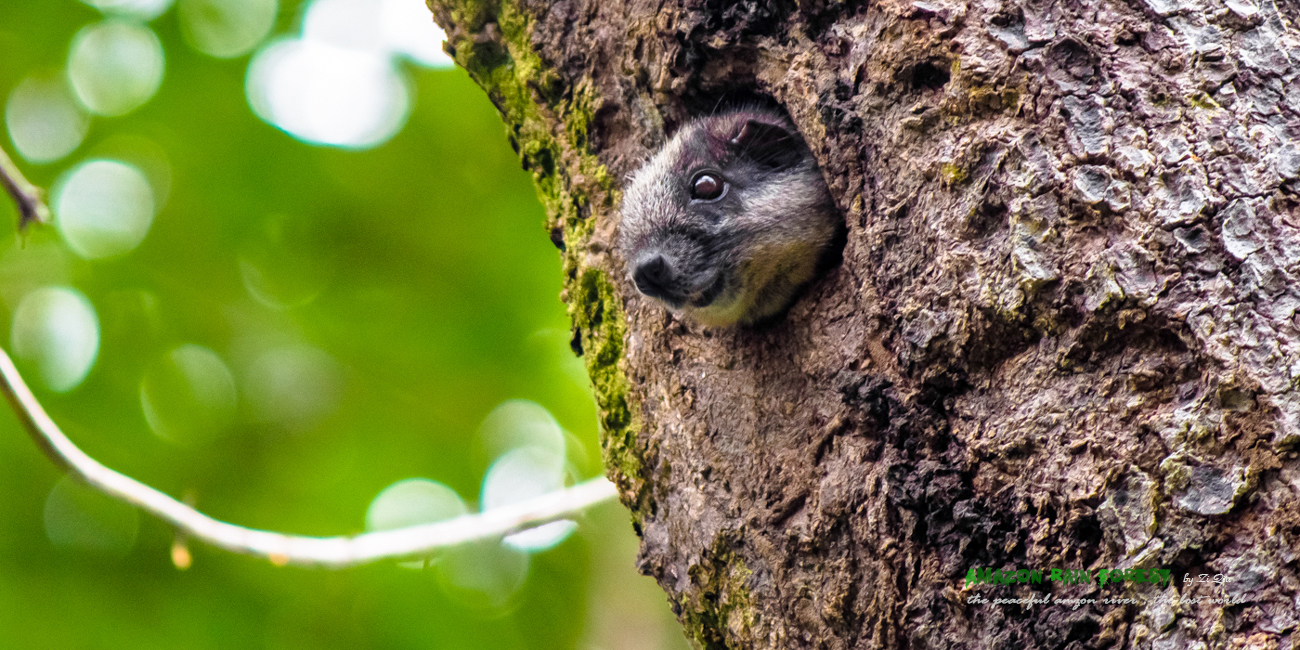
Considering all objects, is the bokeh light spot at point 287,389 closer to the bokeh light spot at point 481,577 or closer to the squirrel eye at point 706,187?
the bokeh light spot at point 481,577

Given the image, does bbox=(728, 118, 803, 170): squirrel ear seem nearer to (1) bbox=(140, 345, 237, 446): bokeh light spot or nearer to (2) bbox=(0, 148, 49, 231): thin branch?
(2) bbox=(0, 148, 49, 231): thin branch

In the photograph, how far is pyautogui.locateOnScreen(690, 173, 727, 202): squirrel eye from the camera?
3391 millimetres

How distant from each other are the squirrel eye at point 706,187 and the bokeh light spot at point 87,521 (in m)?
4.02

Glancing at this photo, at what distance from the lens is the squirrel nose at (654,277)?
3045 mm

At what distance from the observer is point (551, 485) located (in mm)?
6812

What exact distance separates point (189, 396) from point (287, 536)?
1714mm

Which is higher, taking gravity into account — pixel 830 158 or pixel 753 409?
pixel 830 158

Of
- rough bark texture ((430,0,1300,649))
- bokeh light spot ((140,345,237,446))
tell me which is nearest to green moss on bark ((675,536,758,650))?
rough bark texture ((430,0,1300,649))

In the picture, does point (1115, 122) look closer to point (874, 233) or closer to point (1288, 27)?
point (1288, 27)

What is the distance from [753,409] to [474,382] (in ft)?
11.5

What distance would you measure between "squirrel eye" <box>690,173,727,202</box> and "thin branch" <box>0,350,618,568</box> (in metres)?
1.58

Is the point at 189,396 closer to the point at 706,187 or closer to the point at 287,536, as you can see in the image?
the point at 287,536

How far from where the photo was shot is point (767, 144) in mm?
3461

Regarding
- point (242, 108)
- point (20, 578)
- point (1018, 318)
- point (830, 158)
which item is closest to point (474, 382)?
point (242, 108)
